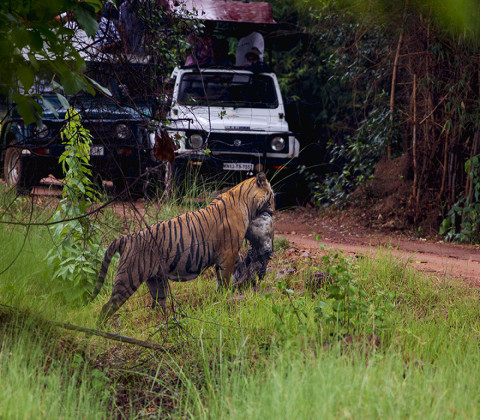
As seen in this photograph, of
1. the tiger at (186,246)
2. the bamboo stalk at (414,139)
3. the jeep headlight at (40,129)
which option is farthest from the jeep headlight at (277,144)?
the jeep headlight at (40,129)

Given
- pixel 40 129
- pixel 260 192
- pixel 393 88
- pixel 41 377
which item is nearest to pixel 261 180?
pixel 260 192

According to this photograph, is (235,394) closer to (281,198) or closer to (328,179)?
(281,198)

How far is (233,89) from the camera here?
9570 mm

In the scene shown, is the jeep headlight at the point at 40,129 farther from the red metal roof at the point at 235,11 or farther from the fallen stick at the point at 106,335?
the red metal roof at the point at 235,11

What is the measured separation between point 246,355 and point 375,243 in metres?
4.92

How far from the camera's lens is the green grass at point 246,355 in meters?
2.60

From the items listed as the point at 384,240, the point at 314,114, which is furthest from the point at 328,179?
the point at 384,240

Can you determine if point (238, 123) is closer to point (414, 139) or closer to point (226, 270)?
point (414, 139)

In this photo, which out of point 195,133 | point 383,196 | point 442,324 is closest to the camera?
point 442,324

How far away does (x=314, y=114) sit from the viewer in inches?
515

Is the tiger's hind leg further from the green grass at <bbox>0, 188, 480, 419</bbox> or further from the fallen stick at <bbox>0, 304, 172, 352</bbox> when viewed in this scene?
the fallen stick at <bbox>0, 304, 172, 352</bbox>

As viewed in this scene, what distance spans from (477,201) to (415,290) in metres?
3.38

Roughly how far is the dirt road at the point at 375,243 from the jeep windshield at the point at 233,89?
1910mm

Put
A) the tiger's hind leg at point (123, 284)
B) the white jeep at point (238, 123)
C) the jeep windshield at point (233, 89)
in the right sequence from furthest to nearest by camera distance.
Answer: the jeep windshield at point (233, 89)
the white jeep at point (238, 123)
the tiger's hind leg at point (123, 284)
